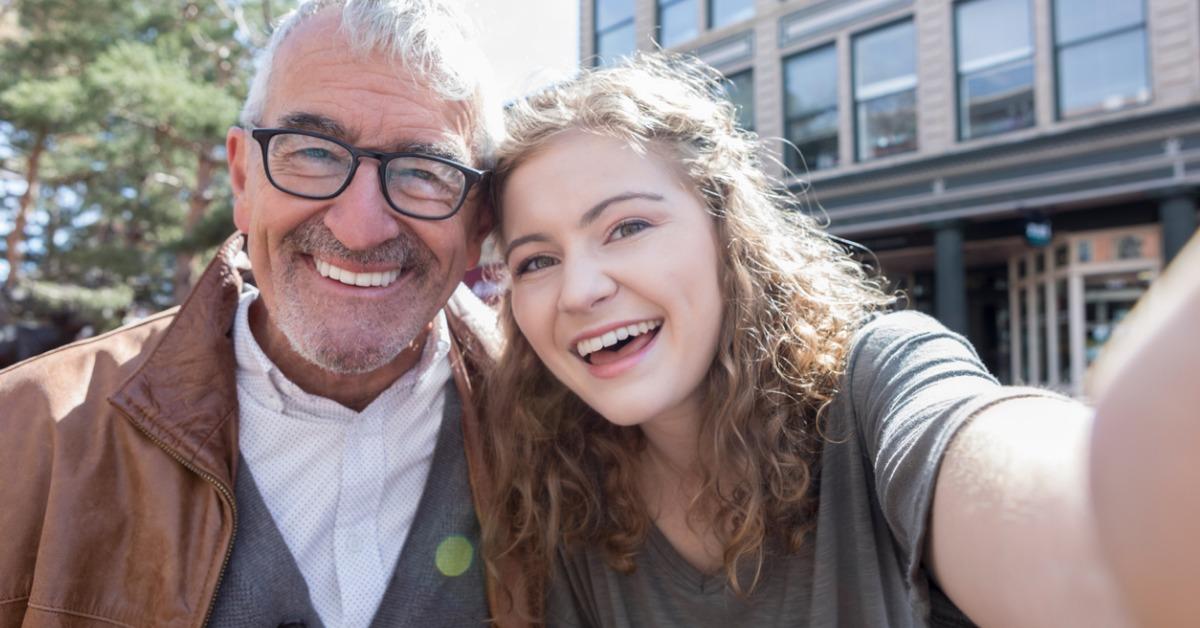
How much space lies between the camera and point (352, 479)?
1.89 meters

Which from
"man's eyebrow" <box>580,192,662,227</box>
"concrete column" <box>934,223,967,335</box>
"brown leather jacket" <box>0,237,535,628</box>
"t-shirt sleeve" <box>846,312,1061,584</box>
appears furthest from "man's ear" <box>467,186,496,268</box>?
"concrete column" <box>934,223,967,335</box>

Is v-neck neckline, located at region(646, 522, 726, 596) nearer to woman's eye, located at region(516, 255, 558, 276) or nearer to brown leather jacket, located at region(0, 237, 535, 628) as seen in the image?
brown leather jacket, located at region(0, 237, 535, 628)

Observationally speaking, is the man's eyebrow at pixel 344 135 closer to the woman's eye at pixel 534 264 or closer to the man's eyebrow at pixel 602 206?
the woman's eye at pixel 534 264

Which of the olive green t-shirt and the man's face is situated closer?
the olive green t-shirt

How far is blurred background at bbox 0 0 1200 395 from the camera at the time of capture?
8664 mm

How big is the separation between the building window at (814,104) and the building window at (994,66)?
1817mm

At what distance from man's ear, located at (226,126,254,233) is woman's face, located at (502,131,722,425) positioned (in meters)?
0.87

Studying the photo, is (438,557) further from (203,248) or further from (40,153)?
(40,153)

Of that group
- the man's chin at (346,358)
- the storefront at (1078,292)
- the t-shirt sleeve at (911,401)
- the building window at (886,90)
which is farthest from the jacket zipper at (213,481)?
the building window at (886,90)

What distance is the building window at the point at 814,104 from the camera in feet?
36.3

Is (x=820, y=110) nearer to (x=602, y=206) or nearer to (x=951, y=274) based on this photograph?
(x=951, y=274)

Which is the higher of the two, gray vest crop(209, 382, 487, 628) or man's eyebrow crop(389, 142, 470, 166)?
man's eyebrow crop(389, 142, 470, 166)

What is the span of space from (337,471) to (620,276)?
929 mm

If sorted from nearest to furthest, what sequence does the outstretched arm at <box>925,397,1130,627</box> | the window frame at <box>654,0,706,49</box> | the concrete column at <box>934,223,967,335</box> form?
the outstretched arm at <box>925,397,1130,627</box> → the concrete column at <box>934,223,967,335</box> → the window frame at <box>654,0,706,49</box>
